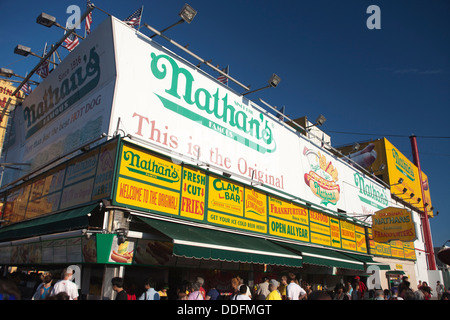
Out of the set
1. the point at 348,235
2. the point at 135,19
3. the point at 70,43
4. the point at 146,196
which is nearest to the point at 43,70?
the point at 70,43

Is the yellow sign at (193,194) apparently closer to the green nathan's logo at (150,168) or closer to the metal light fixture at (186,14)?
the green nathan's logo at (150,168)

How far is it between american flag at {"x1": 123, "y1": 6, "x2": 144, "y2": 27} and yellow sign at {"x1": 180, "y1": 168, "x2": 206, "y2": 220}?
4.89 meters

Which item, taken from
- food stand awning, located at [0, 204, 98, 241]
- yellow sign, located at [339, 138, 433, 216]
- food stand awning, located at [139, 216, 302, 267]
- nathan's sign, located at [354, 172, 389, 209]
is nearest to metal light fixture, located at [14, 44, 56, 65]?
food stand awning, located at [0, 204, 98, 241]

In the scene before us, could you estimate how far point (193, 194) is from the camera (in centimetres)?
984

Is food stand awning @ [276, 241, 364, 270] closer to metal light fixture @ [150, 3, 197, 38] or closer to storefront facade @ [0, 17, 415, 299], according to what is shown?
storefront facade @ [0, 17, 415, 299]

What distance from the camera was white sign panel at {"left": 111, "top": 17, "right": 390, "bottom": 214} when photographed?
9.55m

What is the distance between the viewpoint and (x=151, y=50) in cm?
1034

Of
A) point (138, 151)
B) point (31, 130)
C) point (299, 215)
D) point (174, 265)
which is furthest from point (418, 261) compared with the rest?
point (31, 130)

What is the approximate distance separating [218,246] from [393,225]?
40.6 ft

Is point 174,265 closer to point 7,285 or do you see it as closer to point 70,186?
point 70,186

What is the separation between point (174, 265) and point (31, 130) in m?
9.21

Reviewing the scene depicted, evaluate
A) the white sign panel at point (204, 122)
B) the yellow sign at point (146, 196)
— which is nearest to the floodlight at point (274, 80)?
the white sign panel at point (204, 122)

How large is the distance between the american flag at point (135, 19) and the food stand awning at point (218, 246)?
6172 millimetres

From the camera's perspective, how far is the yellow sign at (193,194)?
9.51 meters
